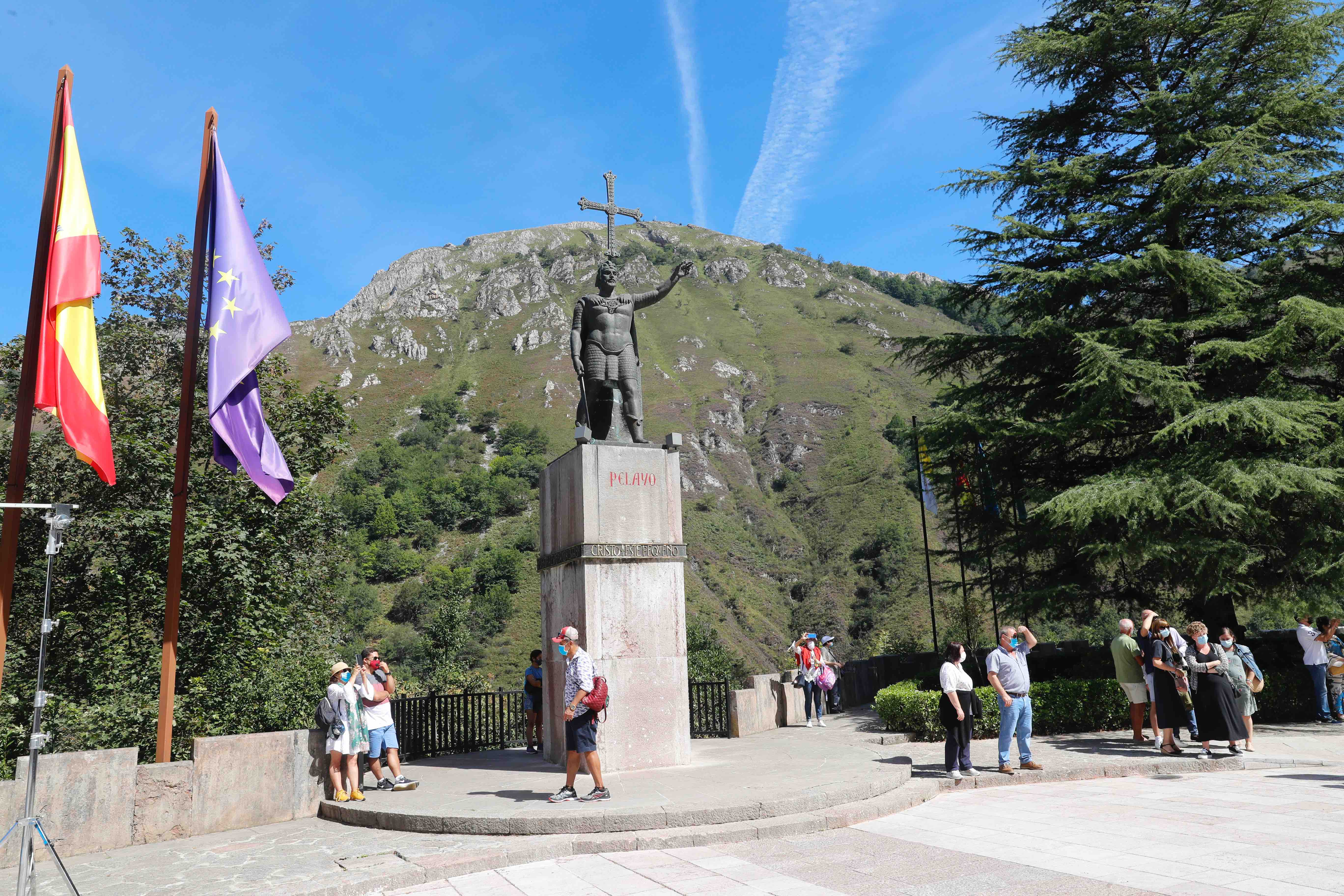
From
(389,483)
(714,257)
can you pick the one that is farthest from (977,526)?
(714,257)

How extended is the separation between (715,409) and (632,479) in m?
95.7

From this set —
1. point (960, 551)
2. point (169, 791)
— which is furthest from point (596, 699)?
point (960, 551)

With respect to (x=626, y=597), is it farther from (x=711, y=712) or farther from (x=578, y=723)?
(x=711, y=712)

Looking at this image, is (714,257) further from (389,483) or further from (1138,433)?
(1138,433)

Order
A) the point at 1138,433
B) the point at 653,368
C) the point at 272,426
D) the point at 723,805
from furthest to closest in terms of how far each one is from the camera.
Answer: the point at 653,368 → the point at 1138,433 → the point at 272,426 → the point at 723,805

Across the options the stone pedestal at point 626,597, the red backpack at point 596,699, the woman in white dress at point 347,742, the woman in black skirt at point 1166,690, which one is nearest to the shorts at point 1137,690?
the woman in black skirt at point 1166,690

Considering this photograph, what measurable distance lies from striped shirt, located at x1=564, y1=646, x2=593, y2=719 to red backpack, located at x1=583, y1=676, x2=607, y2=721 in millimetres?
28

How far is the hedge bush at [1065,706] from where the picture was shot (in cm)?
1376

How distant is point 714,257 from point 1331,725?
152773mm

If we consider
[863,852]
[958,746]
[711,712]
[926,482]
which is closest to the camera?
[863,852]

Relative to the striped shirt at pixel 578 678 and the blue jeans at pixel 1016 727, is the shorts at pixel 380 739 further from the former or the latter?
the blue jeans at pixel 1016 727

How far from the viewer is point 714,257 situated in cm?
16100

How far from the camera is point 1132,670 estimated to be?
12.2 m

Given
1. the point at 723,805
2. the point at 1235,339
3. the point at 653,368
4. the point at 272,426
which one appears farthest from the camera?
the point at 653,368
